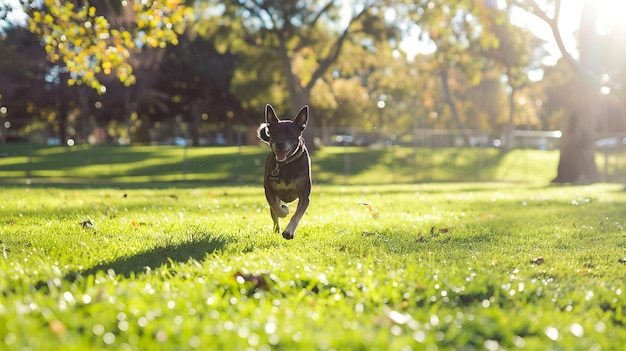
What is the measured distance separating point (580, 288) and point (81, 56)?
12676mm

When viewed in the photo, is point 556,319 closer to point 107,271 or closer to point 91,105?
point 107,271

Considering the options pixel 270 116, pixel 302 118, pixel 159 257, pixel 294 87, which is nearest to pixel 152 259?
pixel 159 257

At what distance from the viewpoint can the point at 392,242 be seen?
294 inches

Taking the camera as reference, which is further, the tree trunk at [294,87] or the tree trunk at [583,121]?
the tree trunk at [294,87]

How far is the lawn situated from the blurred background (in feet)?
25.0

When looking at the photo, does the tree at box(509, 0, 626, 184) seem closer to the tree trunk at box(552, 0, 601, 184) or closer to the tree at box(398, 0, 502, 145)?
the tree trunk at box(552, 0, 601, 184)

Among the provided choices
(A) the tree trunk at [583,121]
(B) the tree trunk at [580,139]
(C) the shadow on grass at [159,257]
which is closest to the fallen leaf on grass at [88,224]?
(C) the shadow on grass at [159,257]

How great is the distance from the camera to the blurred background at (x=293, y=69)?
55.8ft

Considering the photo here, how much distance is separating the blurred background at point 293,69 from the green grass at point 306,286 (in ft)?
27.1

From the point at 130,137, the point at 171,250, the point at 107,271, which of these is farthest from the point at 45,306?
the point at 130,137

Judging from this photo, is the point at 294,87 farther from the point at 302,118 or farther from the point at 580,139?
the point at 302,118

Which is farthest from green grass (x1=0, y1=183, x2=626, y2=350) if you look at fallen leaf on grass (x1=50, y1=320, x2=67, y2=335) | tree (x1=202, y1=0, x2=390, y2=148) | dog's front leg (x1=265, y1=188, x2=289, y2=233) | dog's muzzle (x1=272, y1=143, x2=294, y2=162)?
tree (x1=202, y1=0, x2=390, y2=148)

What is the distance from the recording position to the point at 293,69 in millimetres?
39188

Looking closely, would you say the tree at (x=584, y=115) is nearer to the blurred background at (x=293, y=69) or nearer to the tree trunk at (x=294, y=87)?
the blurred background at (x=293, y=69)
